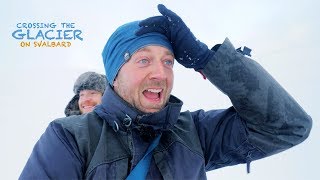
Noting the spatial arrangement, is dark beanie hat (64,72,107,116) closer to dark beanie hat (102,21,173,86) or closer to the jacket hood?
the jacket hood

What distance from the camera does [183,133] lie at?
6.77 ft

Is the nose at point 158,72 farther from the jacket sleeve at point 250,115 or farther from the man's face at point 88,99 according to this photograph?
the man's face at point 88,99

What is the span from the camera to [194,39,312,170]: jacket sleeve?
6.70ft

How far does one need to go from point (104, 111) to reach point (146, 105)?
0.23 m

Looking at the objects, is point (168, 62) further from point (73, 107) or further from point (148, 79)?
point (73, 107)

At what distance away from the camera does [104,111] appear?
6.42ft

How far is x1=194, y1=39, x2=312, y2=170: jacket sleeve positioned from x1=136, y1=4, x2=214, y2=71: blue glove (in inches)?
2.4

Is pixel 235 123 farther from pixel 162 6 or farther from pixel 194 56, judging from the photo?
pixel 162 6

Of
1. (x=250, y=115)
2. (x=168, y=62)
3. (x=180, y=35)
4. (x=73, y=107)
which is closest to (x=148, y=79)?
(x=168, y=62)

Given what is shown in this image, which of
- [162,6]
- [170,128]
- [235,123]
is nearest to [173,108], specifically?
[170,128]

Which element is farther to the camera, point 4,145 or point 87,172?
point 4,145

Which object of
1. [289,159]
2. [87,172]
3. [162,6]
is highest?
[162,6]

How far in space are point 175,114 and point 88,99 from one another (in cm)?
183

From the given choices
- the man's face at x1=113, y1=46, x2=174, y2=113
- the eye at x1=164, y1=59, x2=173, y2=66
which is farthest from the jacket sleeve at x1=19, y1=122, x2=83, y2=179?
the eye at x1=164, y1=59, x2=173, y2=66
